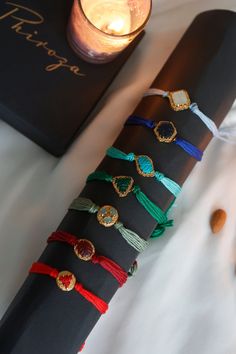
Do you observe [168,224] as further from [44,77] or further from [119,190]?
[44,77]

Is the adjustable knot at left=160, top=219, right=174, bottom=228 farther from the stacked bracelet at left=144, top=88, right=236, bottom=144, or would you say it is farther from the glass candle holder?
the glass candle holder

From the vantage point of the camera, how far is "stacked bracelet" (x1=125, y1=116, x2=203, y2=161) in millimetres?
544

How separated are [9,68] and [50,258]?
25cm

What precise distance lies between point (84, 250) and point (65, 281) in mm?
37

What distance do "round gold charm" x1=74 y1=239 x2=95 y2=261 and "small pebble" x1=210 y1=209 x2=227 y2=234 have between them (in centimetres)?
21

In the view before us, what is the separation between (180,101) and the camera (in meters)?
0.56

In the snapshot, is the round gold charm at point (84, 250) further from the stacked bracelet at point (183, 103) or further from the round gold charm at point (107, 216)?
the stacked bracelet at point (183, 103)

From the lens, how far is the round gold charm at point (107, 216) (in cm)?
51

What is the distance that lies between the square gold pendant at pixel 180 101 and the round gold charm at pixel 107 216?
143 mm

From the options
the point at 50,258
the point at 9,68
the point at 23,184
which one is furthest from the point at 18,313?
the point at 9,68

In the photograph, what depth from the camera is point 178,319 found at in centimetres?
62

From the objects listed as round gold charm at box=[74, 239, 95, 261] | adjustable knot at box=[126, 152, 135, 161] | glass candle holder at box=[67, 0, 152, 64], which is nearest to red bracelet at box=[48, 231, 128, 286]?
round gold charm at box=[74, 239, 95, 261]

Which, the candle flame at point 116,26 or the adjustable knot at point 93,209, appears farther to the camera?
the candle flame at point 116,26

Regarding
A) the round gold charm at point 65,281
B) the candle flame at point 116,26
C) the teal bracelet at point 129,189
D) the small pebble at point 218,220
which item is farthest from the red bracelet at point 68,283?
the candle flame at point 116,26
